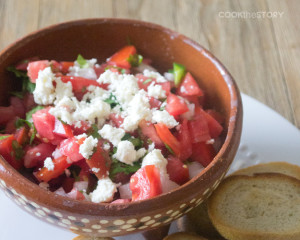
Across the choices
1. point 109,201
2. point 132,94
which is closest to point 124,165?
point 109,201

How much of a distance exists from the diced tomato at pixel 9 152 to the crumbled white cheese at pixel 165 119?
0.60 meters

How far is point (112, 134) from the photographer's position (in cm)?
192

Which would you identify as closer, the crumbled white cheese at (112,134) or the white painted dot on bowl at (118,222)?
the white painted dot on bowl at (118,222)

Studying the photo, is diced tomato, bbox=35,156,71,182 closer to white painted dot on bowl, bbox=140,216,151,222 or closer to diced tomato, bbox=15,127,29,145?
diced tomato, bbox=15,127,29,145

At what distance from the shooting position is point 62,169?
1.90 meters

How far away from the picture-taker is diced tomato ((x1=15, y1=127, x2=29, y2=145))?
2.02 metres

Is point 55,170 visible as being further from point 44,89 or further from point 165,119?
point 165,119

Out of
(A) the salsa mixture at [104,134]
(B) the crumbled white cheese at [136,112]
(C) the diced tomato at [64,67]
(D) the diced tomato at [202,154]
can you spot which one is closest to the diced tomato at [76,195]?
(A) the salsa mixture at [104,134]

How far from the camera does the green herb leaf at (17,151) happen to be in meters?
1.98

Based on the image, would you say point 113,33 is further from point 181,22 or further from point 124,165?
point 181,22

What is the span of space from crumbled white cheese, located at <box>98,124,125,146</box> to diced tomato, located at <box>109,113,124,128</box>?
0.06 meters

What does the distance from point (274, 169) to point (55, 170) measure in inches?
43.4

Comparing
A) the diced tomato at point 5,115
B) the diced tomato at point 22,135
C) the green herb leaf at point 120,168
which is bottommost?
the green herb leaf at point 120,168

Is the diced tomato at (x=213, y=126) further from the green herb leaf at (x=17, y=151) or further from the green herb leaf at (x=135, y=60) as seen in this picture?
the green herb leaf at (x=17, y=151)
